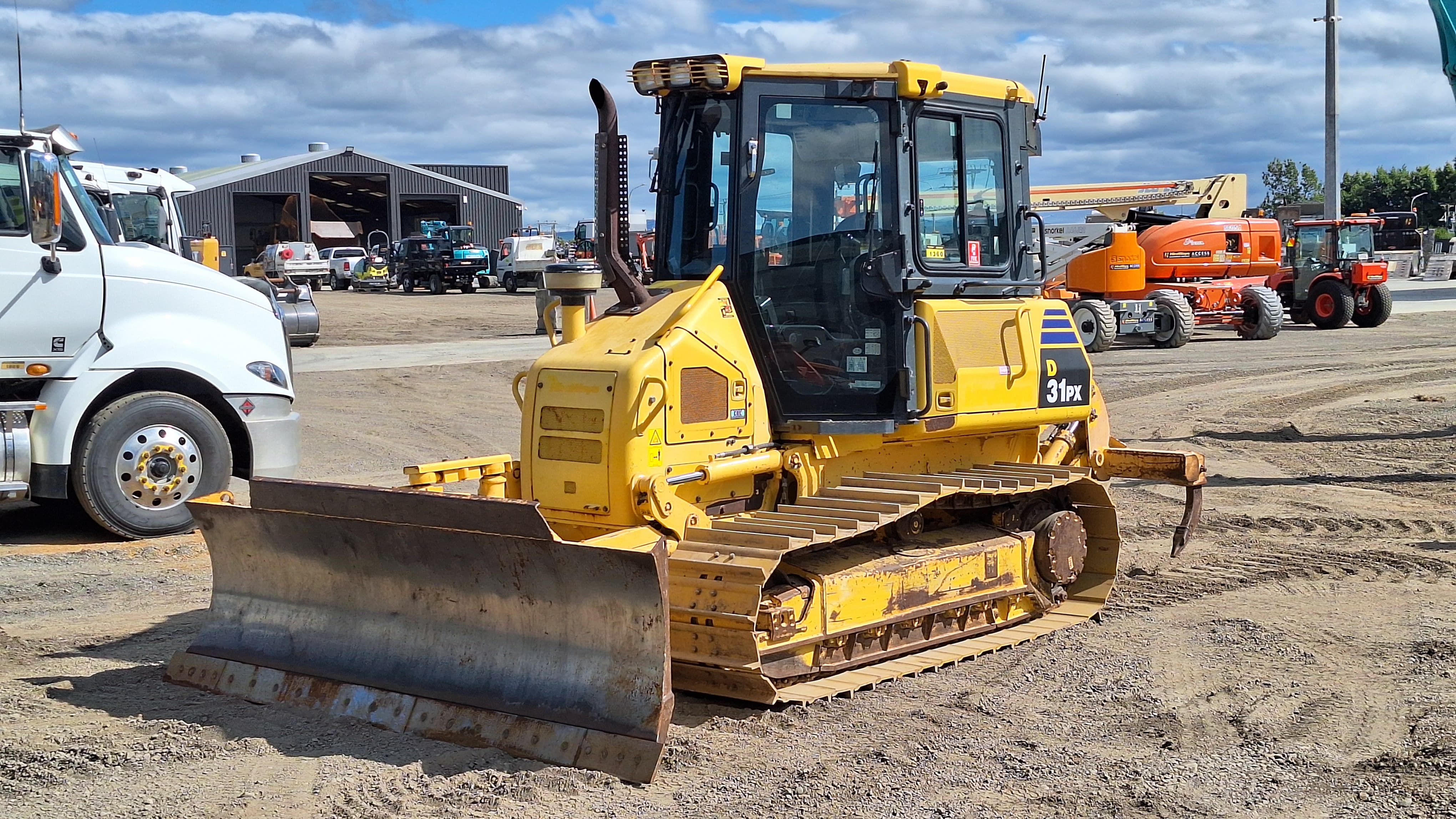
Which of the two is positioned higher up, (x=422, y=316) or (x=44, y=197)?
(x=44, y=197)

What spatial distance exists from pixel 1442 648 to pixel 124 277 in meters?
8.26

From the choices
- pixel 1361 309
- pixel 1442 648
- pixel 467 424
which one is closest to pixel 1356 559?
pixel 1442 648

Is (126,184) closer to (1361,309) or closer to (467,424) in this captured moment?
(467,424)

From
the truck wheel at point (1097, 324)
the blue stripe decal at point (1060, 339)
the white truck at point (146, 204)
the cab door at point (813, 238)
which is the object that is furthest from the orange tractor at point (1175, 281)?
the cab door at point (813, 238)

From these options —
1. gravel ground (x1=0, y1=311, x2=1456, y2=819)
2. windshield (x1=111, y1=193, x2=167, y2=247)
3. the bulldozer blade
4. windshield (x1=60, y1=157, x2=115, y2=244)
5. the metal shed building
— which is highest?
the metal shed building

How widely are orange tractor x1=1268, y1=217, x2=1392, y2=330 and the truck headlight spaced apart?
22.9 m

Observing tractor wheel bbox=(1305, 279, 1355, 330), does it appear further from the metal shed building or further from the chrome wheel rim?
the metal shed building

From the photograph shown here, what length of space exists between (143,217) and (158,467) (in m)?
9.32

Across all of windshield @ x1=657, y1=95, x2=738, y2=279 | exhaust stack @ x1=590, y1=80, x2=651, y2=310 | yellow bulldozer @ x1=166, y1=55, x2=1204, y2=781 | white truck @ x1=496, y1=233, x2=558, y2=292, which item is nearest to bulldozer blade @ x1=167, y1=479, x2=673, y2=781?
yellow bulldozer @ x1=166, y1=55, x2=1204, y2=781

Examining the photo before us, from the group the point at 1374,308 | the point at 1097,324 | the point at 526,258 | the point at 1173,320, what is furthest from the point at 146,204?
the point at 526,258

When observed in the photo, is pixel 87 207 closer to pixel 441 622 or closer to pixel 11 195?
pixel 11 195

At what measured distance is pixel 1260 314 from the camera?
25203mm

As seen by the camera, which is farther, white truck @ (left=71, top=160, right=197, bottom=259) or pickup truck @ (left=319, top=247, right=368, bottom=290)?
pickup truck @ (left=319, top=247, right=368, bottom=290)

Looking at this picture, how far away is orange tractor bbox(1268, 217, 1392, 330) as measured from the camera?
2727 cm
